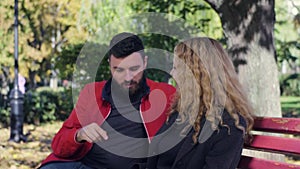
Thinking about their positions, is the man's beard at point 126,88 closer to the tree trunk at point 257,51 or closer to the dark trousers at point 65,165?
the dark trousers at point 65,165

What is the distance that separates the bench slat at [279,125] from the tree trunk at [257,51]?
205 centimetres

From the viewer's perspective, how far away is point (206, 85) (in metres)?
2.84

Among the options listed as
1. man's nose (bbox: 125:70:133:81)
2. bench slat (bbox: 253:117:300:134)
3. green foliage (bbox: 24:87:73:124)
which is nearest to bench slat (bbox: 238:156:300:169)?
bench slat (bbox: 253:117:300:134)

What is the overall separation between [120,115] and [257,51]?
2.44 meters

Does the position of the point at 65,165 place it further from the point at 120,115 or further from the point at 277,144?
the point at 277,144

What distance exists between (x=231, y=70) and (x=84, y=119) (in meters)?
1.05

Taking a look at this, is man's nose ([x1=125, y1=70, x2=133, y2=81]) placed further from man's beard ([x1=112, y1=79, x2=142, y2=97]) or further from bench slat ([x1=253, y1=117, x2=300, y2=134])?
bench slat ([x1=253, y1=117, x2=300, y2=134])

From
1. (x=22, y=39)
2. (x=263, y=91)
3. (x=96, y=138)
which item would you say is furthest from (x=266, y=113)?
(x=22, y=39)

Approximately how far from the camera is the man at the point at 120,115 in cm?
332

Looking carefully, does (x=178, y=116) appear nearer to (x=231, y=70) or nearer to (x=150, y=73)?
(x=231, y=70)

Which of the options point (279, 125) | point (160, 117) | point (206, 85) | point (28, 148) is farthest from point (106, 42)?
point (206, 85)

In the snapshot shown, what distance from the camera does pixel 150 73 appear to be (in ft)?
42.0

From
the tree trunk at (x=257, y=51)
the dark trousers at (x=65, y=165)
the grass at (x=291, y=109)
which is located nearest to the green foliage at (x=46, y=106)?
the grass at (x=291, y=109)

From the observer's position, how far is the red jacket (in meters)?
3.33
